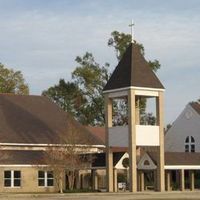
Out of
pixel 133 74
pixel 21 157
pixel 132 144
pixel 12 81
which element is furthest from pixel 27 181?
pixel 12 81

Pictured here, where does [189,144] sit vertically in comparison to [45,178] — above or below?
above

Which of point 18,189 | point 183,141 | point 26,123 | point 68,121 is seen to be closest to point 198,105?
point 183,141

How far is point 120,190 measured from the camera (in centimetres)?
5775

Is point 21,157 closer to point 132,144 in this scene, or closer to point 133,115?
point 132,144

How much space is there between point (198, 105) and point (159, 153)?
2033 centimetres

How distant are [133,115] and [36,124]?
12485mm

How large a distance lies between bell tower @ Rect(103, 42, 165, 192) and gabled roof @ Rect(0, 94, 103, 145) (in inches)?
159

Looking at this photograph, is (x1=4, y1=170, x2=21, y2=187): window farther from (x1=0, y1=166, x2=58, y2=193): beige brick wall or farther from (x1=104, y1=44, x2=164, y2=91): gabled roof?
(x1=104, y1=44, x2=164, y2=91): gabled roof

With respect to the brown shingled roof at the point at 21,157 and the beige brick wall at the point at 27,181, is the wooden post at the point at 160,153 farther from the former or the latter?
the brown shingled roof at the point at 21,157

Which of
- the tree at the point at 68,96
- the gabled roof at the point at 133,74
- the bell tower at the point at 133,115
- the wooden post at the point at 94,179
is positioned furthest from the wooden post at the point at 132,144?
the tree at the point at 68,96

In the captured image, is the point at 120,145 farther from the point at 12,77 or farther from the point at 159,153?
the point at 12,77

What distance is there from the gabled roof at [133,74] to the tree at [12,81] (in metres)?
35.0

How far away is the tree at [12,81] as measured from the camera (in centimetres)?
9019

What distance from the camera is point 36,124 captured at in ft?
207
